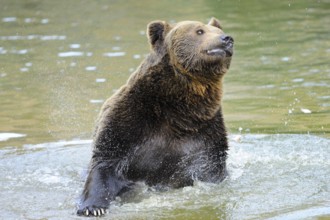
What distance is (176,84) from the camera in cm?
768

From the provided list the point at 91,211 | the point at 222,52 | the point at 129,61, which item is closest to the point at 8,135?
the point at 91,211

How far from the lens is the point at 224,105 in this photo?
11914mm

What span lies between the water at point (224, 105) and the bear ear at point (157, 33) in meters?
1.44

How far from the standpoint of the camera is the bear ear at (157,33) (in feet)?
25.9

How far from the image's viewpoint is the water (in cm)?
736

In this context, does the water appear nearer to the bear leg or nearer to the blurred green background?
the blurred green background

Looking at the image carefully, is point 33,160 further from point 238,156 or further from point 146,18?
point 146,18

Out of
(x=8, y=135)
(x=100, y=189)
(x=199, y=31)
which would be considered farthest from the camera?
(x=8, y=135)

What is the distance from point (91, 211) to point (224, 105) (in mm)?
5143

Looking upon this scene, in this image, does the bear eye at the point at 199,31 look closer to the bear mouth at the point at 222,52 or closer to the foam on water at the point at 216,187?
the bear mouth at the point at 222,52

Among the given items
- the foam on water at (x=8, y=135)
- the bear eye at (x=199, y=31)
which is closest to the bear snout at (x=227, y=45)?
the bear eye at (x=199, y=31)

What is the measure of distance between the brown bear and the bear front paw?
0.87ft

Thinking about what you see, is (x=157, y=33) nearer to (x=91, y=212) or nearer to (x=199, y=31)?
(x=199, y=31)

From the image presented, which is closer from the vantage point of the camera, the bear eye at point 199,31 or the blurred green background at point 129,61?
the bear eye at point 199,31
